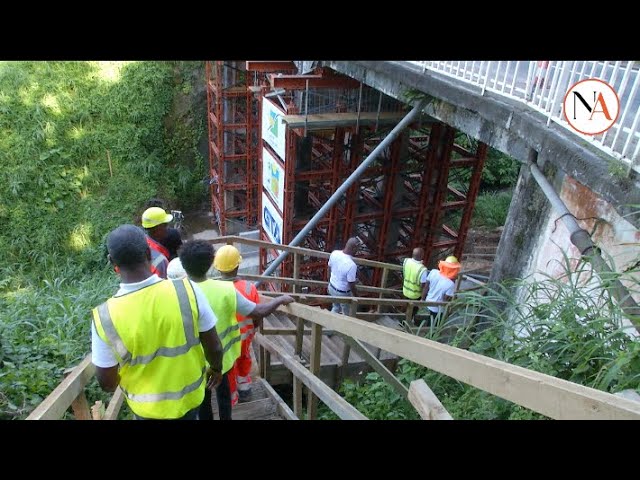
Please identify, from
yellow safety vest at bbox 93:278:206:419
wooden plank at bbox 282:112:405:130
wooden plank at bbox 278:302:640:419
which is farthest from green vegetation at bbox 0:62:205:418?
wooden plank at bbox 278:302:640:419

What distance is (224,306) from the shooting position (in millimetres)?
2924

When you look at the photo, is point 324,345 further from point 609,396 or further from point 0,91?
point 0,91

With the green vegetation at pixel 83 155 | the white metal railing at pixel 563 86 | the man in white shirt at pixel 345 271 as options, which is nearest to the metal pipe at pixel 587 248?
the white metal railing at pixel 563 86

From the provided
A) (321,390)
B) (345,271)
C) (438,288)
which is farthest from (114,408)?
(438,288)

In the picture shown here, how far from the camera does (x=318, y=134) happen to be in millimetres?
9906

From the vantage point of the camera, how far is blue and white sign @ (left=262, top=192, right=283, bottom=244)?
9.83 metres

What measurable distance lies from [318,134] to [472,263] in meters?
6.37

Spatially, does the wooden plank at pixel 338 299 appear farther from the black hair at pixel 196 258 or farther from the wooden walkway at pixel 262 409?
the black hair at pixel 196 258

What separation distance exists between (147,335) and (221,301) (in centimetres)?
80

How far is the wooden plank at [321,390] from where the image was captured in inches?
101

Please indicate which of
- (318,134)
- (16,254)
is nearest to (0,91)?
(16,254)

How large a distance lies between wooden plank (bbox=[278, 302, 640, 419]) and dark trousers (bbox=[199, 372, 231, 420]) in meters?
1.40

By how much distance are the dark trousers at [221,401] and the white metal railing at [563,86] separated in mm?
3268

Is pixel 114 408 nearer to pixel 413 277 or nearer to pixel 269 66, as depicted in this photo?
pixel 413 277
